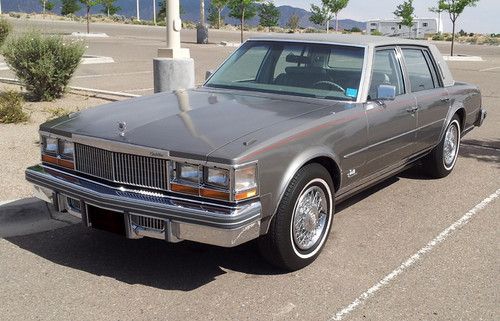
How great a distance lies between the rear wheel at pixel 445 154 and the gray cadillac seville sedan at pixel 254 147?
1.76 feet

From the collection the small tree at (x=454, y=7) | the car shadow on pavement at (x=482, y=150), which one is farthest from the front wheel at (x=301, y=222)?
the small tree at (x=454, y=7)

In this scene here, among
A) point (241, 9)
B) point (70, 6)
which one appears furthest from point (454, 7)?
point (70, 6)

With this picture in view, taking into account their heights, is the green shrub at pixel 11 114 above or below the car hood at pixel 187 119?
below

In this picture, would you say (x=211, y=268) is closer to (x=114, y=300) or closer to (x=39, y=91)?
(x=114, y=300)

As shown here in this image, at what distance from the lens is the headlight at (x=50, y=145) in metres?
4.19

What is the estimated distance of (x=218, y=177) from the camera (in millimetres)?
3500

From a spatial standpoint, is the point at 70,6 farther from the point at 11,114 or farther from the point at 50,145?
the point at 50,145

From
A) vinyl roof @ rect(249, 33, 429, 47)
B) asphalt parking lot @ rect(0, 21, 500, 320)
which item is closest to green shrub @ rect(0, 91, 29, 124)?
asphalt parking lot @ rect(0, 21, 500, 320)


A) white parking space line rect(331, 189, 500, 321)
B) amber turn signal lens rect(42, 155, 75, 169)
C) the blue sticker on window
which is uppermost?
the blue sticker on window

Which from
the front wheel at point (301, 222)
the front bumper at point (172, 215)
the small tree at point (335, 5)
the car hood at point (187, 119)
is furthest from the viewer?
the small tree at point (335, 5)

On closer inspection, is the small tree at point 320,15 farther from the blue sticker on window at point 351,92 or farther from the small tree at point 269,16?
the blue sticker on window at point 351,92

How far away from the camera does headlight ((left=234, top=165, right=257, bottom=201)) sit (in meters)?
3.46

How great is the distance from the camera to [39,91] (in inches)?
411

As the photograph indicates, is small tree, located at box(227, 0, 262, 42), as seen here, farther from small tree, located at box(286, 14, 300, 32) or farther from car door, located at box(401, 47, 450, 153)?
small tree, located at box(286, 14, 300, 32)
